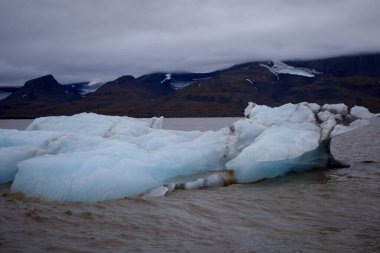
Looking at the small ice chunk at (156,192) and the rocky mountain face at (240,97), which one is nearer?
the small ice chunk at (156,192)

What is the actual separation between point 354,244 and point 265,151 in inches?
221

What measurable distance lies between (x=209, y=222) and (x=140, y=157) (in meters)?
4.10

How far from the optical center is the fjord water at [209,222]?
6033 millimetres

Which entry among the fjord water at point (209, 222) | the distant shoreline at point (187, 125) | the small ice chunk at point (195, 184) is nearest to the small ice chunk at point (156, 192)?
the fjord water at point (209, 222)

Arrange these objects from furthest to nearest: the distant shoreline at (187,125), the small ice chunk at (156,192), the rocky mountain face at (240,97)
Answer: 1. the rocky mountain face at (240,97)
2. the distant shoreline at (187,125)
3. the small ice chunk at (156,192)

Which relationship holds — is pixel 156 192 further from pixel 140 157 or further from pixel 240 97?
pixel 240 97

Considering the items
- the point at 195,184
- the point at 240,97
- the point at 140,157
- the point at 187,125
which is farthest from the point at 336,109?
the point at 240,97

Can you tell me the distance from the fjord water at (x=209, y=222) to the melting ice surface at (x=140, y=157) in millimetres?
554

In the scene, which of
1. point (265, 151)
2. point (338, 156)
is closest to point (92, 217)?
point (265, 151)

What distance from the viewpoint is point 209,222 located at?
24.3 feet

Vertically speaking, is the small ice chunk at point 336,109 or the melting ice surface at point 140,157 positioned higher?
the small ice chunk at point 336,109

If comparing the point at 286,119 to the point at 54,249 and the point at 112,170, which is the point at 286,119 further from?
the point at 54,249

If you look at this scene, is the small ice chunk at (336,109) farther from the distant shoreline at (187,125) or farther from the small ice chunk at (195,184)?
the distant shoreline at (187,125)

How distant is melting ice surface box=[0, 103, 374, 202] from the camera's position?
30.5 ft
